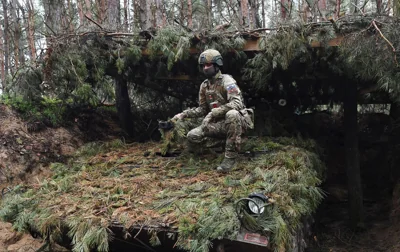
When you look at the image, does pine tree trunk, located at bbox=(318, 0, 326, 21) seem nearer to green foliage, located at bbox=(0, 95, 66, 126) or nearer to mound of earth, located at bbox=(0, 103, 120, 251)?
mound of earth, located at bbox=(0, 103, 120, 251)

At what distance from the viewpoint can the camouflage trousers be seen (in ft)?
17.6

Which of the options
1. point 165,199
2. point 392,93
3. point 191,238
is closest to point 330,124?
point 392,93

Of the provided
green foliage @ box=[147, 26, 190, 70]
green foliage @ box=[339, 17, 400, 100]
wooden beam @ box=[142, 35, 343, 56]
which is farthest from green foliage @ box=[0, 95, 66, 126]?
green foliage @ box=[339, 17, 400, 100]

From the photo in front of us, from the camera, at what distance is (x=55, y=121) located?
26.2 feet

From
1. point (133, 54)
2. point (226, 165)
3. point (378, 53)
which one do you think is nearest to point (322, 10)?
point (378, 53)

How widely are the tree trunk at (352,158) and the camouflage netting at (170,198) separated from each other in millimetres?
1980

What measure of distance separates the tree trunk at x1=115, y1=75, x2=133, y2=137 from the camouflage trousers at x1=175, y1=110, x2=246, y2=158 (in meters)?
2.92

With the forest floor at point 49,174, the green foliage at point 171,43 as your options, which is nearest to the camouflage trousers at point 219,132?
the green foliage at point 171,43

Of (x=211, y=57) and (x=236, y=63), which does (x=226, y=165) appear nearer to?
(x=211, y=57)

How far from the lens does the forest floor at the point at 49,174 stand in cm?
657

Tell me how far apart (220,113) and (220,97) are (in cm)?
36

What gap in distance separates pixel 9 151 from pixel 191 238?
4.87 meters

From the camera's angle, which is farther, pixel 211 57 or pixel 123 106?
pixel 123 106

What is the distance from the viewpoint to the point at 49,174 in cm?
687
